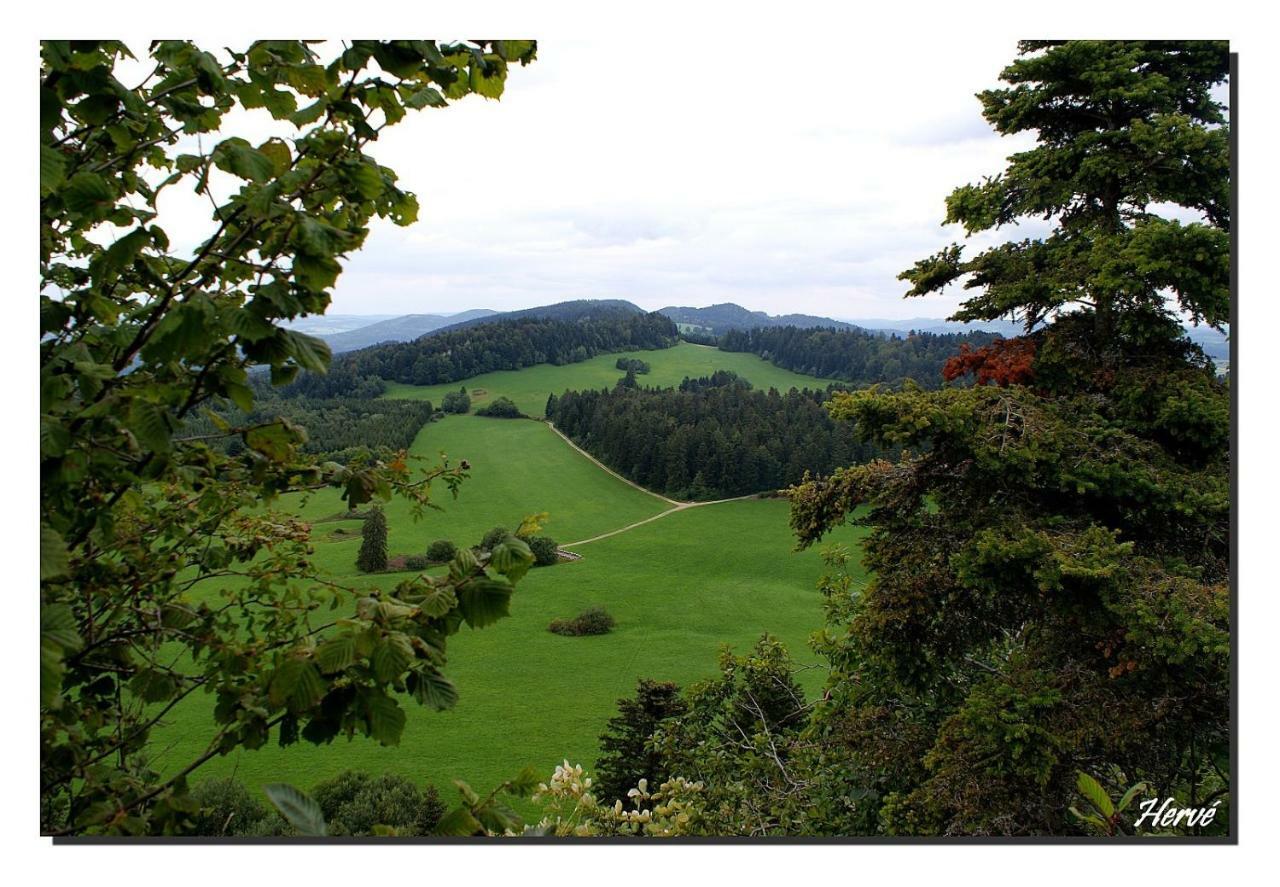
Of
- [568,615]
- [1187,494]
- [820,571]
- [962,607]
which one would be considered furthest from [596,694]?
[1187,494]

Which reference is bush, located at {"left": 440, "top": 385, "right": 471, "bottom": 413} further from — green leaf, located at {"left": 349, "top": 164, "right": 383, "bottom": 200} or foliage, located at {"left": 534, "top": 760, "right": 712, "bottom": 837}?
green leaf, located at {"left": 349, "top": 164, "right": 383, "bottom": 200}

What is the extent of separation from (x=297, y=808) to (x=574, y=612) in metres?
19.0

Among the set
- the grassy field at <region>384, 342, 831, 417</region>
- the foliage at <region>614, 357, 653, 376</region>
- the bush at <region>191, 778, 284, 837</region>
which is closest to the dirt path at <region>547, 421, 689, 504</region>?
the grassy field at <region>384, 342, 831, 417</region>

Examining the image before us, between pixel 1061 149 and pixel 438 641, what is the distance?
6.23m

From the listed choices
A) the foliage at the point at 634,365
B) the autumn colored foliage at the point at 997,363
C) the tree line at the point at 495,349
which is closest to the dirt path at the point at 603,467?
the tree line at the point at 495,349

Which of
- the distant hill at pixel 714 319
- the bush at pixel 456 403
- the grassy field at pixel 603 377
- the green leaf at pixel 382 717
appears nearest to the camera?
the green leaf at pixel 382 717

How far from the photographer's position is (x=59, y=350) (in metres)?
2.27

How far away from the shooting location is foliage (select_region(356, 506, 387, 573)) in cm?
1097

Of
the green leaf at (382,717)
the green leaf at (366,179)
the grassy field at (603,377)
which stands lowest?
the green leaf at (382,717)

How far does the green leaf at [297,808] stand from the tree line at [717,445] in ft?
72.2

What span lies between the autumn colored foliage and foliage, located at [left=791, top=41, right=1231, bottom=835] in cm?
3

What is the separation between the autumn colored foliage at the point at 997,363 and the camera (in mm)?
6331

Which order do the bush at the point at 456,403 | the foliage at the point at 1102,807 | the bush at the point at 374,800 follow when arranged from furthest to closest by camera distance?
1. the bush at the point at 456,403
2. the bush at the point at 374,800
3. the foliage at the point at 1102,807

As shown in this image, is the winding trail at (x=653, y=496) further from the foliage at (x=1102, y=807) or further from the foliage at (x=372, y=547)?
the foliage at (x=1102, y=807)
